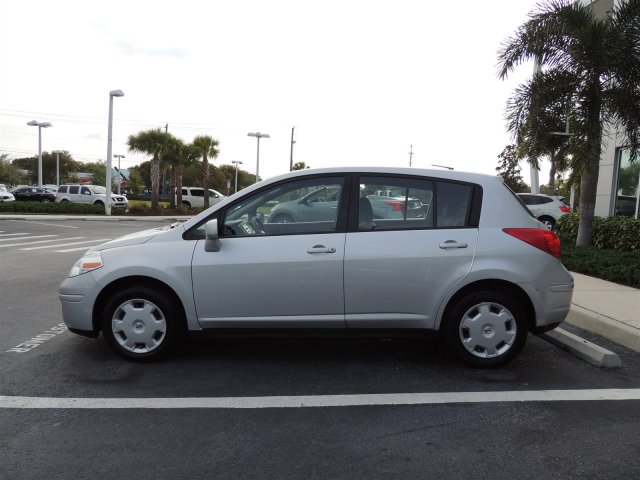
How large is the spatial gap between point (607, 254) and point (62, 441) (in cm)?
1020

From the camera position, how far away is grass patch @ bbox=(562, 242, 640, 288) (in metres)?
8.46

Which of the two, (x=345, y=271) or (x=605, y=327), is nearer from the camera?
(x=345, y=271)

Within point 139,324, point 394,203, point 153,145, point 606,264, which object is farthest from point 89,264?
point 153,145

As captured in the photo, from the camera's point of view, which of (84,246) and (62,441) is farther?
(84,246)

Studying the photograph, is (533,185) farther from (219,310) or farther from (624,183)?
(219,310)

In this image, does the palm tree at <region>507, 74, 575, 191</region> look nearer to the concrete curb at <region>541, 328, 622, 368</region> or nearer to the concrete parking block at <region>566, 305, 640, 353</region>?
the concrete parking block at <region>566, 305, 640, 353</region>

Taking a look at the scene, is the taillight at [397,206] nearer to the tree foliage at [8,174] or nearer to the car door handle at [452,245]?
the car door handle at [452,245]

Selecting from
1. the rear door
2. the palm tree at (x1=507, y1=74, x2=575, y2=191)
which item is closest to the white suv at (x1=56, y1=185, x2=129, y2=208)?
the palm tree at (x1=507, y1=74, x2=575, y2=191)

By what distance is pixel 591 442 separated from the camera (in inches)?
133

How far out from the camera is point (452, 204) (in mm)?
4699

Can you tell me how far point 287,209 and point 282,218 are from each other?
87mm

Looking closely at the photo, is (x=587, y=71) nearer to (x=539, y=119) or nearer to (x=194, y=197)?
(x=539, y=119)

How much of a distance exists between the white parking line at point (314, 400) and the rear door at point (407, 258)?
2.30ft

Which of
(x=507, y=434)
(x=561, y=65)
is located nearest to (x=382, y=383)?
(x=507, y=434)
